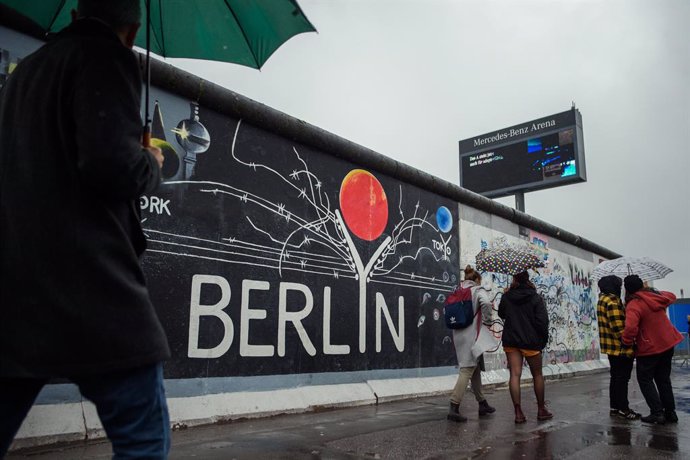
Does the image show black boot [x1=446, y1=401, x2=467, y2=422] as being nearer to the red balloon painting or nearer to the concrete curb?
the concrete curb

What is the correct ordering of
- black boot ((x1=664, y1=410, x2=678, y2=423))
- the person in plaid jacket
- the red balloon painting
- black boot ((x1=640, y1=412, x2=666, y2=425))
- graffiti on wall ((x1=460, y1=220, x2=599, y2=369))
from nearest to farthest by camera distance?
1. black boot ((x1=640, y1=412, x2=666, y2=425))
2. black boot ((x1=664, y1=410, x2=678, y2=423))
3. the person in plaid jacket
4. the red balloon painting
5. graffiti on wall ((x1=460, y1=220, x2=599, y2=369))

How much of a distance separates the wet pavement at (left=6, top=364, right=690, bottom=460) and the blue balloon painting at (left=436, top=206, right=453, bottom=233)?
3.91 metres

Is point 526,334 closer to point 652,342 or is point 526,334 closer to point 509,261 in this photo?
point 509,261

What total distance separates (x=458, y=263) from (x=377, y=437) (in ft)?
19.4

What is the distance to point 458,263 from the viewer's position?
10.2 metres

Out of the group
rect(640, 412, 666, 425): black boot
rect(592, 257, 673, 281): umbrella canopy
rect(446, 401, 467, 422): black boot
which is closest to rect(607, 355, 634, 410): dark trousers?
rect(640, 412, 666, 425): black boot

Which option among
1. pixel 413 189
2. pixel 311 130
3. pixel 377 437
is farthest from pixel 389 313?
pixel 377 437

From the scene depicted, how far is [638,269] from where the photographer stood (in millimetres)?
6918

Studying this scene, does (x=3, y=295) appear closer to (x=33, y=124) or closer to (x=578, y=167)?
(x=33, y=124)

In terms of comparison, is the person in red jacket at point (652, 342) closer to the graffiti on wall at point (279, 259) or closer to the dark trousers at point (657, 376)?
the dark trousers at point (657, 376)

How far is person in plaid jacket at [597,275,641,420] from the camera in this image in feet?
20.3

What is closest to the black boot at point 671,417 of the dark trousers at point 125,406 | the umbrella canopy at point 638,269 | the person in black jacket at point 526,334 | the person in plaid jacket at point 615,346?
the person in plaid jacket at point 615,346

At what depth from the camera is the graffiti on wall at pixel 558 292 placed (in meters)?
10.9

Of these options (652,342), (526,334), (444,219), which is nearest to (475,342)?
(526,334)
